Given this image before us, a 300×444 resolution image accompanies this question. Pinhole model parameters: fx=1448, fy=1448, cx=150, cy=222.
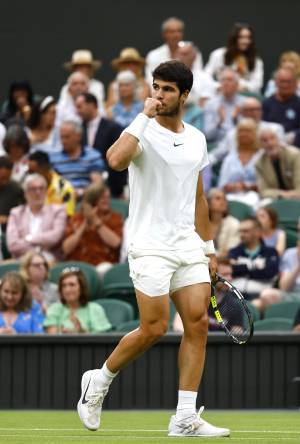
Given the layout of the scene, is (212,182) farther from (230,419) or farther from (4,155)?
(230,419)

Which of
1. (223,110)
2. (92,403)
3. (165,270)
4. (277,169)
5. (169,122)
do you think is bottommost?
(92,403)

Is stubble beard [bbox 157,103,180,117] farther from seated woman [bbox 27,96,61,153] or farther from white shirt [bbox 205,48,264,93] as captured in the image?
white shirt [bbox 205,48,264,93]

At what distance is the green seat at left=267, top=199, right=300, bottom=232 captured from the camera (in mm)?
14000

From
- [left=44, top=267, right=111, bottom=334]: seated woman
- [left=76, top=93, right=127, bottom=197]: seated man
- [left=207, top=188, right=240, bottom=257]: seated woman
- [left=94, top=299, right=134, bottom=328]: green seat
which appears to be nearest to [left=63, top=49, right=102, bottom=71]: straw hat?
[left=76, top=93, right=127, bottom=197]: seated man

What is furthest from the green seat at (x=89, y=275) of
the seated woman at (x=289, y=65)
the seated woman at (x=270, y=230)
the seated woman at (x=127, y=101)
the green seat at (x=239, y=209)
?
the seated woman at (x=289, y=65)

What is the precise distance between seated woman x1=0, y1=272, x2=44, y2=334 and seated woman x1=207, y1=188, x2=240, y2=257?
2.05 m

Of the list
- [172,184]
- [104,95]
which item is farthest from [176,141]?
[104,95]

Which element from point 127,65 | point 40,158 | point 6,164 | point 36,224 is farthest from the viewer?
point 127,65

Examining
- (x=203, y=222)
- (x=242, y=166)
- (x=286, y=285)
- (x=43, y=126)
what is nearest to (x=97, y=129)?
(x=43, y=126)

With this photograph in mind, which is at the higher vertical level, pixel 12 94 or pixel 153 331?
pixel 12 94

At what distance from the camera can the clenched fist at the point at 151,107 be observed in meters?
7.16

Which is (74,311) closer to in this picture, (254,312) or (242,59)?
(254,312)

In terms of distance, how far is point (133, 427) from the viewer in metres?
8.54

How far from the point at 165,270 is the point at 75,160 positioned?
301 inches
